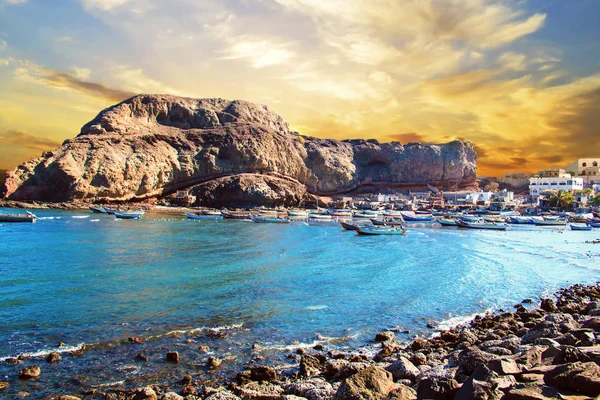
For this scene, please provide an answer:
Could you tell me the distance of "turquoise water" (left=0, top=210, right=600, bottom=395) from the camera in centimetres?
1612

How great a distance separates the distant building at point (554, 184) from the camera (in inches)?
6063

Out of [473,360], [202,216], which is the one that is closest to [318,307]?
[473,360]

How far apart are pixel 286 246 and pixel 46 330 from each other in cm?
3238

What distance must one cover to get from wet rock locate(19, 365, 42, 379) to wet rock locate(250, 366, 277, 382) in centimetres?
692

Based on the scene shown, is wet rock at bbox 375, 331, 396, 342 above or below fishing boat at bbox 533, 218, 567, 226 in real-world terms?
below

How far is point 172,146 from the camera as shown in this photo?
116000 mm

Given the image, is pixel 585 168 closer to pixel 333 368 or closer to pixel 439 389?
pixel 333 368

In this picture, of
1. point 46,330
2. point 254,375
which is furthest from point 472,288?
point 46,330

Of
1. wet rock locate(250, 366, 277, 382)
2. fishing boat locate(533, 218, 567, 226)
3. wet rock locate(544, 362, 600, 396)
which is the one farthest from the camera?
fishing boat locate(533, 218, 567, 226)

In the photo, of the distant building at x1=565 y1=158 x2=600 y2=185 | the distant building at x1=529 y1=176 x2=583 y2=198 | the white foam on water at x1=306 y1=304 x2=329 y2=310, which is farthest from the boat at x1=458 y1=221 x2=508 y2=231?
the distant building at x1=565 y1=158 x2=600 y2=185

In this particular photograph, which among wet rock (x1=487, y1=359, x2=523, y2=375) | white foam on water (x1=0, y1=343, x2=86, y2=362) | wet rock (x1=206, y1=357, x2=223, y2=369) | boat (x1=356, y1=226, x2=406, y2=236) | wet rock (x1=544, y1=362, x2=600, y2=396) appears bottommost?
white foam on water (x1=0, y1=343, x2=86, y2=362)

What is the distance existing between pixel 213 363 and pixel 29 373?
5.75 metres

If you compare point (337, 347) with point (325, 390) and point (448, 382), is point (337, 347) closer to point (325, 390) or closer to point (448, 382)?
point (325, 390)

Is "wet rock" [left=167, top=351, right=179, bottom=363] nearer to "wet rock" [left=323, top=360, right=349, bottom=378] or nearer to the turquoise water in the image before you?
the turquoise water
